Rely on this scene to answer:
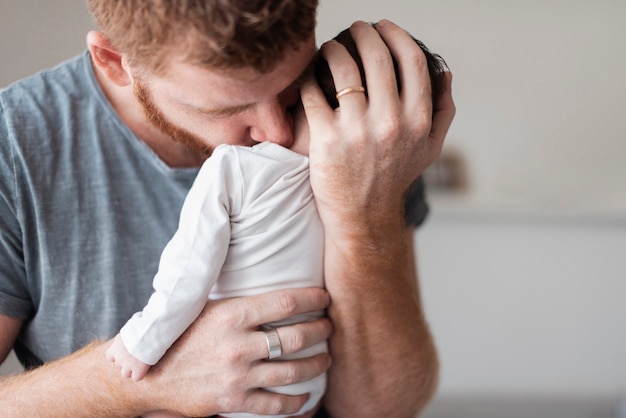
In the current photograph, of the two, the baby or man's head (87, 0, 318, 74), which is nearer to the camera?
man's head (87, 0, 318, 74)

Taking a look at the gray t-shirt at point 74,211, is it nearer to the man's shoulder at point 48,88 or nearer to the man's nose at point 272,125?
the man's shoulder at point 48,88

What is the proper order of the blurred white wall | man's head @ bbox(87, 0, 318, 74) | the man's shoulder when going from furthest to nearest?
the blurred white wall
the man's shoulder
man's head @ bbox(87, 0, 318, 74)

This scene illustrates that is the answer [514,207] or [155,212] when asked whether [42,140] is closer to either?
[155,212]

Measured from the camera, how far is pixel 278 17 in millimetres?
896

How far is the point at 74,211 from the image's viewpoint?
1238mm

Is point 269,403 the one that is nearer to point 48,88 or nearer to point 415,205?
point 415,205

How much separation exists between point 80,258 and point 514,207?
178cm

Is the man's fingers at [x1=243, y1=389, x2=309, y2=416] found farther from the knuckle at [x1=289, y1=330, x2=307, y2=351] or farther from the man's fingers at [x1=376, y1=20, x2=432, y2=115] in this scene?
the man's fingers at [x1=376, y1=20, x2=432, y2=115]

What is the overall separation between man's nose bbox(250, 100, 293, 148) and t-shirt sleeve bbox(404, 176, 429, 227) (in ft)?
1.36

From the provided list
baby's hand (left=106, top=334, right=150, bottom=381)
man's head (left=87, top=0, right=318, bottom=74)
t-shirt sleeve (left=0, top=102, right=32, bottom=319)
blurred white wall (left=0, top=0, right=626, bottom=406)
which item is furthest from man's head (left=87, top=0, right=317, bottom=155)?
blurred white wall (left=0, top=0, right=626, bottom=406)

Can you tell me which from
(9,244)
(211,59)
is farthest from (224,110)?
(9,244)

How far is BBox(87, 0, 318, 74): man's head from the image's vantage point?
873 mm

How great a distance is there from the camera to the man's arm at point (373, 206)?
1071 millimetres

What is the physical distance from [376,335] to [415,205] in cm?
35
